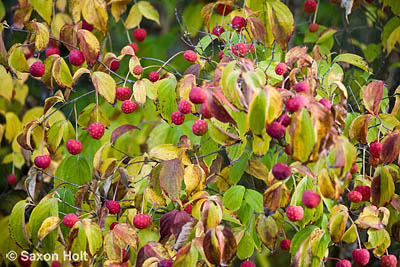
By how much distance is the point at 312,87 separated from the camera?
935mm

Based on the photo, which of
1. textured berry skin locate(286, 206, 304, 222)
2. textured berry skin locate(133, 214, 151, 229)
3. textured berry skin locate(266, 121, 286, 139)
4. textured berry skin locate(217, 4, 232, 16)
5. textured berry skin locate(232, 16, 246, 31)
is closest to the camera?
textured berry skin locate(266, 121, 286, 139)

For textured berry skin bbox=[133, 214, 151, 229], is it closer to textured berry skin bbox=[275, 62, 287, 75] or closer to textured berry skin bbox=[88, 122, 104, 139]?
textured berry skin bbox=[88, 122, 104, 139]

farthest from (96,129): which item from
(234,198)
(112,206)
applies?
(234,198)

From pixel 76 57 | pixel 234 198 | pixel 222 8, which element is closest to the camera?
pixel 234 198

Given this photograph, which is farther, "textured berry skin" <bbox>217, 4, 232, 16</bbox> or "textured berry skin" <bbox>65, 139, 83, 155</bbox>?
"textured berry skin" <bbox>217, 4, 232, 16</bbox>

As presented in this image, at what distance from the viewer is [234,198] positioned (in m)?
1.21

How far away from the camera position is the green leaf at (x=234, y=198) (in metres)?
1.20

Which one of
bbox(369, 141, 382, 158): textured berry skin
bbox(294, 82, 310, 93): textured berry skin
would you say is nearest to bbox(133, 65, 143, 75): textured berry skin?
bbox(294, 82, 310, 93): textured berry skin

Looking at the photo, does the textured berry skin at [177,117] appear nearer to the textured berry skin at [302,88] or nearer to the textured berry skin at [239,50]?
the textured berry skin at [239,50]

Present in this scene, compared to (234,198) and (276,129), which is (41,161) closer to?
(234,198)

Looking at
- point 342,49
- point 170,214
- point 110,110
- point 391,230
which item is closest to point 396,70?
point 342,49

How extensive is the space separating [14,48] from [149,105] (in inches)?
26.6

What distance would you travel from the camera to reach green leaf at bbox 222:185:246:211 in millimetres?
1201

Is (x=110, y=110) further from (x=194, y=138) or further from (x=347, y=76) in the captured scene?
(x=347, y=76)
